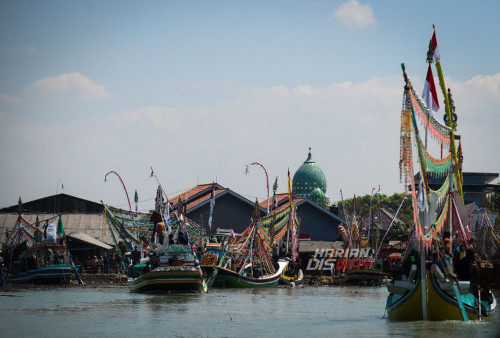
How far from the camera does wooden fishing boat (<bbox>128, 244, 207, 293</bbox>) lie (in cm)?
4106

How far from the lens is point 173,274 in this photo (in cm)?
4094

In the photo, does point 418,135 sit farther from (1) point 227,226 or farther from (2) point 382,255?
(1) point 227,226

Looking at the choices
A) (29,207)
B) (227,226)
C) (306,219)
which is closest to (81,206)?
(29,207)

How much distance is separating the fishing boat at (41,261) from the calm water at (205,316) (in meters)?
5.41

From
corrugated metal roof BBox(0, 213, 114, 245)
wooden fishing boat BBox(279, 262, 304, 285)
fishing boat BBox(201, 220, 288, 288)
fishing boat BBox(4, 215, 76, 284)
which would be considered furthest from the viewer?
corrugated metal roof BBox(0, 213, 114, 245)

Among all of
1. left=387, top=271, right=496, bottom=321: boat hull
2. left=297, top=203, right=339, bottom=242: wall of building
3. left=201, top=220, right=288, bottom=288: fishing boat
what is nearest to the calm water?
left=387, top=271, right=496, bottom=321: boat hull

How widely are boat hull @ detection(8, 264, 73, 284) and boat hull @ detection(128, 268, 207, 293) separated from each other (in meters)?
9.56

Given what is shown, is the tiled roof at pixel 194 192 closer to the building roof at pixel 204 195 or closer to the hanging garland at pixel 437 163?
the building roof at pixel 204 195

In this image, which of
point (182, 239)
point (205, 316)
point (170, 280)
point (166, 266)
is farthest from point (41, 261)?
point (205, 316)

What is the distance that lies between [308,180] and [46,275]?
70.7 meters

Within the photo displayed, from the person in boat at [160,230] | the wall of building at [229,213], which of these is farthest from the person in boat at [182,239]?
the wall of building at [229,213]

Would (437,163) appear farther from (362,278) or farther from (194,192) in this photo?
(194,192)

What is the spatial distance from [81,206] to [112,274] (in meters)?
14.5

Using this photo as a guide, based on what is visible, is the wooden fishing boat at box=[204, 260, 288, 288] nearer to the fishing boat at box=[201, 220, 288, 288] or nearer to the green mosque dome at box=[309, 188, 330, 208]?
the fishing boat at box=[201, 220, 288, 288]
